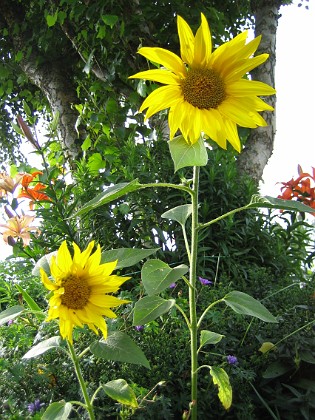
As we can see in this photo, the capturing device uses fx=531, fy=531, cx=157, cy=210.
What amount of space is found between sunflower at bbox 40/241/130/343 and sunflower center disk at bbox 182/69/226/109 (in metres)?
0.36

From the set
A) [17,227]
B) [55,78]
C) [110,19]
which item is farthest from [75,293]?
[55,78]

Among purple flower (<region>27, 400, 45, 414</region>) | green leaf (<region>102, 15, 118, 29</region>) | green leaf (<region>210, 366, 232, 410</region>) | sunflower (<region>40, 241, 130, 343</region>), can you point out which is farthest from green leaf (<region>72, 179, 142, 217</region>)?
green leaf (<region>102, 15, 118, 29</region>)

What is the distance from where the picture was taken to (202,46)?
1068 millimetres

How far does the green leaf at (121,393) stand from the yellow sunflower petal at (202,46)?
2.24 feet

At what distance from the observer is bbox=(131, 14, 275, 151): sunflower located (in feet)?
3.51

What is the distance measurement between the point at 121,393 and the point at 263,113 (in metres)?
2.86

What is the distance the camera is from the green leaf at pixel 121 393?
3.51 feet

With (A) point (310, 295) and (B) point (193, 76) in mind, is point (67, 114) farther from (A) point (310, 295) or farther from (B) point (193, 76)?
(B) point (193, 76)

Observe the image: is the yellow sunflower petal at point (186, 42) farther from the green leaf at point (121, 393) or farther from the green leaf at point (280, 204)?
the green leaf at point (121, 393)

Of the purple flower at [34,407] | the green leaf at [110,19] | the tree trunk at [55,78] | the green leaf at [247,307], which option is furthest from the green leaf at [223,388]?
the tree trunk at [55,78]

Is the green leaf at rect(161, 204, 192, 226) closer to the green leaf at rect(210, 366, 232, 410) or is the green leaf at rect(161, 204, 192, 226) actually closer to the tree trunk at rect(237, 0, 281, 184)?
the green leaf at rect(210, 366, 232, 410)

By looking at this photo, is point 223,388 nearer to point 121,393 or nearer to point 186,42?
point 121,393

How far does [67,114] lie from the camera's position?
3926 mm

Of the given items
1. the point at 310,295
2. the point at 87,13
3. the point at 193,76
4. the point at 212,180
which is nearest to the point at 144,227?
the point at 212,180
